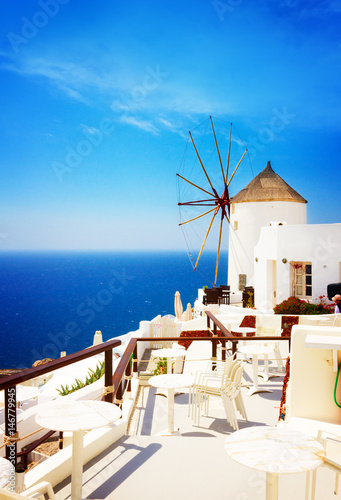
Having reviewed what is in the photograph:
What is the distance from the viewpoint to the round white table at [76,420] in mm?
2408

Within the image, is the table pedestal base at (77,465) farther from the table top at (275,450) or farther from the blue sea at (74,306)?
A: the blue sea at (74,306)

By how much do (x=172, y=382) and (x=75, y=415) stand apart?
7.43 ft

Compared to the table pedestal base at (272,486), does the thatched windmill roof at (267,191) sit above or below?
above

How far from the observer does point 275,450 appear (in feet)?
6.59

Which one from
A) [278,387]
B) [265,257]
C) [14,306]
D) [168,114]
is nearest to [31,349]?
[14,306]

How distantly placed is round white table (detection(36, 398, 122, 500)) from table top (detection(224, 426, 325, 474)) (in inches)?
32.2

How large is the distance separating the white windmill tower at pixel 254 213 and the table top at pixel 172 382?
21.7m

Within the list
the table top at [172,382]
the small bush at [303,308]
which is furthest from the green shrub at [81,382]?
the small bush at [303,308]

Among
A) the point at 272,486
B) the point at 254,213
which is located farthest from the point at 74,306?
the point at 272,486

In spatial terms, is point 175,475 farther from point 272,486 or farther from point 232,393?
point 232,393

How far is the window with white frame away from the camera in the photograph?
54.0 feet

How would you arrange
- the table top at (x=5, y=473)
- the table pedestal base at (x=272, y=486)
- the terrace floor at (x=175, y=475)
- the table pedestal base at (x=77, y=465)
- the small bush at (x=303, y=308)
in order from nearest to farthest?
the table top at (x=5, y=473)
the table pedestal base at (x=272, y=486)
the table pedestal base at (x=77, y=465)
the terrace floor at (x=175, y=475)
the small bush at (x=303, y=308)

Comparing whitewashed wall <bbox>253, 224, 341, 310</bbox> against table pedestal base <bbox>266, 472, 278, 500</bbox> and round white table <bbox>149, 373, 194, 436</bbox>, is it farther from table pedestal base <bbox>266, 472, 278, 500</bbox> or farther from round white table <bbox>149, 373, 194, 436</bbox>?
table pedestal base <bbox>266, 472, 278, 500</bbox>

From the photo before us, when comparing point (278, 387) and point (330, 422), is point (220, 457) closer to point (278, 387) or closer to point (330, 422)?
point (330, 422)
